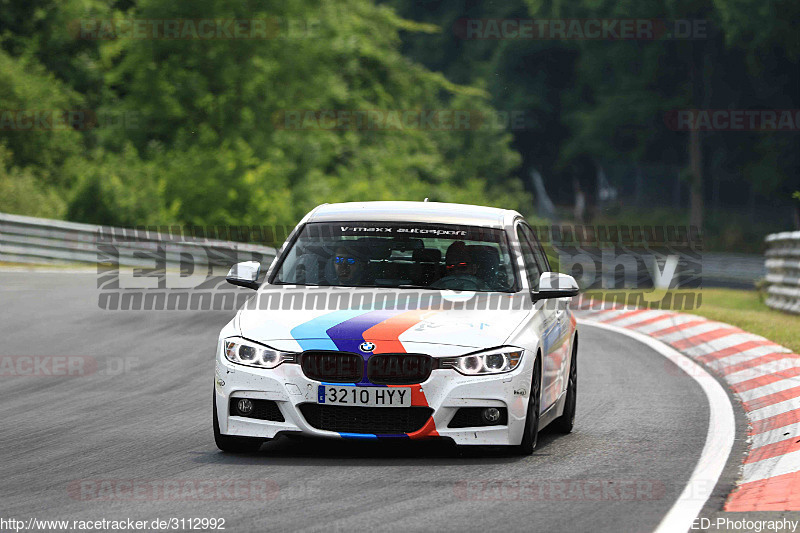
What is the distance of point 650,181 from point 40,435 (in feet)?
179

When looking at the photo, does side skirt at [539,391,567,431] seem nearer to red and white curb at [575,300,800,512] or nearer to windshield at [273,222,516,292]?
windshield at [273,222,516,292]

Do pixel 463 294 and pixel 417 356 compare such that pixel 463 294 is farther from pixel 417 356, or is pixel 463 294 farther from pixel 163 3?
pixel 163 3

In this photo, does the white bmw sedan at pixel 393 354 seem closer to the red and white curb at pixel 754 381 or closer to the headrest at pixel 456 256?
the headrest at pixel 456 256

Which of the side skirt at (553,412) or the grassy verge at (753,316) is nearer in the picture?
the side skirt at (553,412)

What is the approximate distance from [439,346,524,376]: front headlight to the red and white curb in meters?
1.55

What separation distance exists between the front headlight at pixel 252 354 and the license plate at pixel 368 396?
0.31 m

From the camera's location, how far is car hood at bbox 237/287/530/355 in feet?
26.4

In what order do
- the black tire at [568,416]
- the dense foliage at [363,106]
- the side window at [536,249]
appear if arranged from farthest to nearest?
1. the dense foliage at [363,106]
2. the side window at [536,249]
3. the black tire at [568,416]

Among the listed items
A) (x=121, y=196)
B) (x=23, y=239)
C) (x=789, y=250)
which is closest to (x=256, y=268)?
(x=789, y=250)

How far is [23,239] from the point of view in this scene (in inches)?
1095

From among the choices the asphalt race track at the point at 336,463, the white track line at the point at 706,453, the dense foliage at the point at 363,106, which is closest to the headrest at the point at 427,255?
the asphalt race track at the point at 336,463

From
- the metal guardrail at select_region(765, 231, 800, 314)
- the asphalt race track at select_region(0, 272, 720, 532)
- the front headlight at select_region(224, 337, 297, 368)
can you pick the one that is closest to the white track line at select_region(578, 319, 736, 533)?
the asphalt race track at select_region(0, 272, 720, 532)

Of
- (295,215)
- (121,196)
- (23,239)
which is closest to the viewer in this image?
(23,239)

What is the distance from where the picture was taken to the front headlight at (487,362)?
8.03 metres
